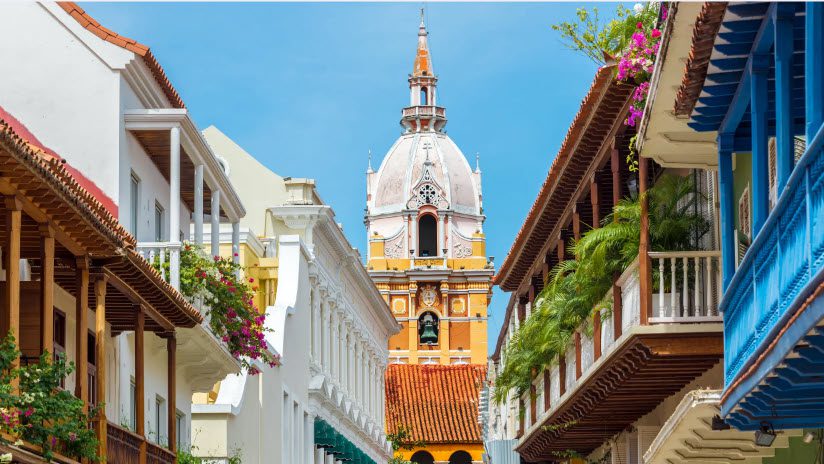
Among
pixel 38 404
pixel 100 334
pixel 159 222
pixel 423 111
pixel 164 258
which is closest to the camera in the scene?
pixel 38 404

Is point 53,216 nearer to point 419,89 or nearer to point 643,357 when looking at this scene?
point 643,357

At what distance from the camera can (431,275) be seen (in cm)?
10088

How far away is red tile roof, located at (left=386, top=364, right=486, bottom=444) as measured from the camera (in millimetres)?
94438

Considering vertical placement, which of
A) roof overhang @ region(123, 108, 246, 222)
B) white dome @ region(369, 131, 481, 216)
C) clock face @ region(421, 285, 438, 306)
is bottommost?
roof overhang @ region(123, 108, 246, 222)

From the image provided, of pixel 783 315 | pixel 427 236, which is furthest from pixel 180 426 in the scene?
pixel 427 236

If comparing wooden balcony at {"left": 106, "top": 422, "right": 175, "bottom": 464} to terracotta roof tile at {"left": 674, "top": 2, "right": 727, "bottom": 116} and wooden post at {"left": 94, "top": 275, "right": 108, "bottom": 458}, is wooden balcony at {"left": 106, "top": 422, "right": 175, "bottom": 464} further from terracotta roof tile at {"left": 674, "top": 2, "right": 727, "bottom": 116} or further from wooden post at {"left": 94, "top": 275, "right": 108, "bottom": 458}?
terracotta roof tile at {"left": 674, "top": 2, "right": 727, "bottom": 116}

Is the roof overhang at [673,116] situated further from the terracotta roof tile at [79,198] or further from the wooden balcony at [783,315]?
the terracotta roof tile at [79,198]

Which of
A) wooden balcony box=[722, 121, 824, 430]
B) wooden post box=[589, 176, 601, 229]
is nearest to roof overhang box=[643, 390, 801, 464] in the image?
wooden balcony box=[722, 121, 824, 430]

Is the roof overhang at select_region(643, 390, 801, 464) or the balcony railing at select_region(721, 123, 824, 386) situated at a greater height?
the balcony railing at select_region(721, 123, 824, 386)

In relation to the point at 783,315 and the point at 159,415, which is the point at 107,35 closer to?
the point at 159,415

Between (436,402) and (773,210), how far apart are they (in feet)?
272

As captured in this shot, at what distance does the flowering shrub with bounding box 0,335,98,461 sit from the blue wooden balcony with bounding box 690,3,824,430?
5.68 m

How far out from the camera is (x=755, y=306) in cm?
1533

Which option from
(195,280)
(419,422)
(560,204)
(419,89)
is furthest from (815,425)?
(419,89)
